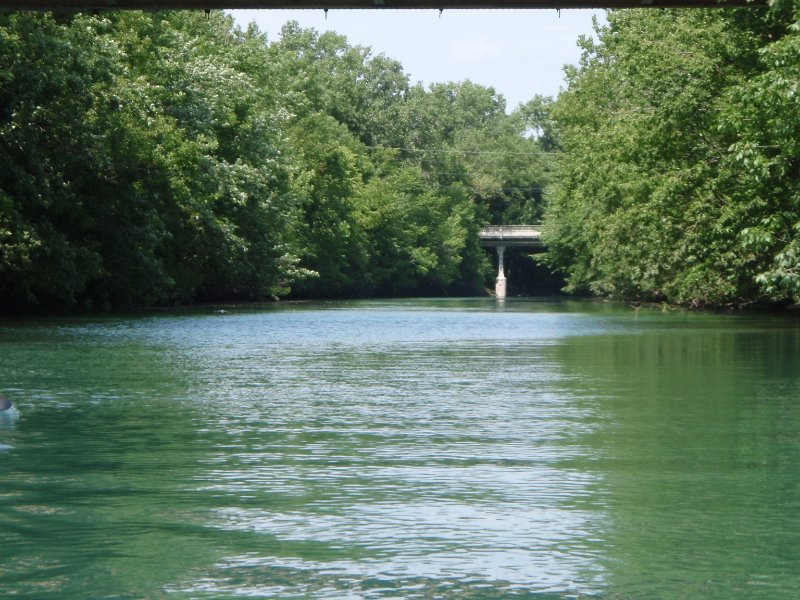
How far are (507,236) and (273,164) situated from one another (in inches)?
2967

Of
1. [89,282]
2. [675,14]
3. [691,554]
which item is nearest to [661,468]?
[691,554]

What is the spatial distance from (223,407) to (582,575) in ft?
33.6

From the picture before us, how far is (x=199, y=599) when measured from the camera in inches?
304

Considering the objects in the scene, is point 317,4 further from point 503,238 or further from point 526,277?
point 526,277

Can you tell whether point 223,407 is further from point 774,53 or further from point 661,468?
point 774,53

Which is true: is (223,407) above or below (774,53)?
below

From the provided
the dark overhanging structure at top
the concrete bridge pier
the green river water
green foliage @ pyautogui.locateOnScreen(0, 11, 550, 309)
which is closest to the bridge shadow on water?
the concrete bridge pier

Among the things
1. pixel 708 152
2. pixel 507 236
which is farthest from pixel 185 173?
pixel 507 236

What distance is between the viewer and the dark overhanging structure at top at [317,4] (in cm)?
2178

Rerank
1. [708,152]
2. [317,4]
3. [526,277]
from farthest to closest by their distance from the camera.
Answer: [526,277] → [708,152] → [317,4]

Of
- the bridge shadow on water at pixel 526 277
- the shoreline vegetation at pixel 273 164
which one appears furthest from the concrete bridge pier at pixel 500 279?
the shoreline vegetation at pixel 273 164

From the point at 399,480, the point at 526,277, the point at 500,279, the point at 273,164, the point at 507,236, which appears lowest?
the point at 399,480

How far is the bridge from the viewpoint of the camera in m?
138

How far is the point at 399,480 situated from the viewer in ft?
38.7
